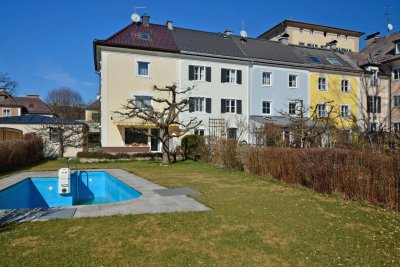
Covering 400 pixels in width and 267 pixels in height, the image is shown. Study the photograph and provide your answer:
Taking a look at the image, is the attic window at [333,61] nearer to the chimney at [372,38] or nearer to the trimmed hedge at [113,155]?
the chimney at [372,38]

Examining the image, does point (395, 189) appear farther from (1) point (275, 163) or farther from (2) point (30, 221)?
(2) point (30, 221)

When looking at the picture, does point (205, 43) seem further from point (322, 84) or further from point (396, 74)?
point (396, 74)

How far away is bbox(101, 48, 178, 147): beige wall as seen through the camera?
2816cm

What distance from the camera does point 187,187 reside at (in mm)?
11742

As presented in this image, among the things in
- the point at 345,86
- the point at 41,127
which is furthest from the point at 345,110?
the point at 41,127

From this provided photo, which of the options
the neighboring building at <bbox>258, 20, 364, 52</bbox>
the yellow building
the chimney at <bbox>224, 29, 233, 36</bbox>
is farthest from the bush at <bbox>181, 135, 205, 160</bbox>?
the neighboring building at <bbox>258, 20, 364, 52</bbox>

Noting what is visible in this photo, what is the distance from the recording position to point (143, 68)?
2984cm

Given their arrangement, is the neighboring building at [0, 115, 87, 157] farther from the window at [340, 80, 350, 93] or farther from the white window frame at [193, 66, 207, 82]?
the window at [340, 80, 350, 93]

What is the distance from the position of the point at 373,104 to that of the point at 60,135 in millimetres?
36436

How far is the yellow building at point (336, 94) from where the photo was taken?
37156mm

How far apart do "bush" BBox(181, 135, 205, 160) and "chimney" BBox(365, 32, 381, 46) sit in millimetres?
38057

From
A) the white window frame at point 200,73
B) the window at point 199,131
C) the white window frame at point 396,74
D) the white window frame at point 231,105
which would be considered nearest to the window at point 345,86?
the white window frame at point 396,74

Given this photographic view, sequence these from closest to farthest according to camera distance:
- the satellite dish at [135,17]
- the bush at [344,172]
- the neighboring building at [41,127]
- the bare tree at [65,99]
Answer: the bush at [344,172]
the neighboring building at [41,127]
the satellite dish at [135,17]
the bare tree at [65,99]

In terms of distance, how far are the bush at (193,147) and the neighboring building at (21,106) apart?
4753 cm
